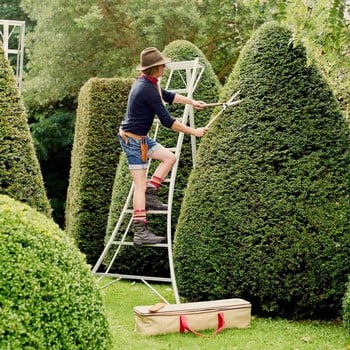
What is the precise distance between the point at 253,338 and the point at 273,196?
1.41m

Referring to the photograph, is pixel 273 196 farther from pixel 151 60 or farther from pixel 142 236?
pixel 151 60

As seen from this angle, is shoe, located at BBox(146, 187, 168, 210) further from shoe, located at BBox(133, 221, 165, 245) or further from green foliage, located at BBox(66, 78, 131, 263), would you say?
green foliage, located at BBox(66, 78, 131, 263)

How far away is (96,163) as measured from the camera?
34.2 ft

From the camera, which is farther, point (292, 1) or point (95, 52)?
point (95, 52)

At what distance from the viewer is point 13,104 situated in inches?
267

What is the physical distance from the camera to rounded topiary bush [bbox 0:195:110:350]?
3.57 m

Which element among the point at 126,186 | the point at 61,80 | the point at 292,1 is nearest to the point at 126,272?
the point at 126,186

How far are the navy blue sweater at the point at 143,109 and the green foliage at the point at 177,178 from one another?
2.31 metres

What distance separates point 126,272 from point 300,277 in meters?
3.34

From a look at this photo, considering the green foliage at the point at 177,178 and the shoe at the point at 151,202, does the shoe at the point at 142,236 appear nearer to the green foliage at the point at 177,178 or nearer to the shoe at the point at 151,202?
the shoe at the point at 151,202

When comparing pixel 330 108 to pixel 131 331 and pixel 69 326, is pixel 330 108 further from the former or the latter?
pixel 69 326

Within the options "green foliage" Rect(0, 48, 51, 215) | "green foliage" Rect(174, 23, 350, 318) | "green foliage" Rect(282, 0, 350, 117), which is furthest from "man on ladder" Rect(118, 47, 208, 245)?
"green foliage" Rect(282, 0, 350, 117)

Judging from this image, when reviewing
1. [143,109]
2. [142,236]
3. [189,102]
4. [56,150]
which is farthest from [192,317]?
[56,150]

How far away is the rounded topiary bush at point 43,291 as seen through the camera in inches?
141
